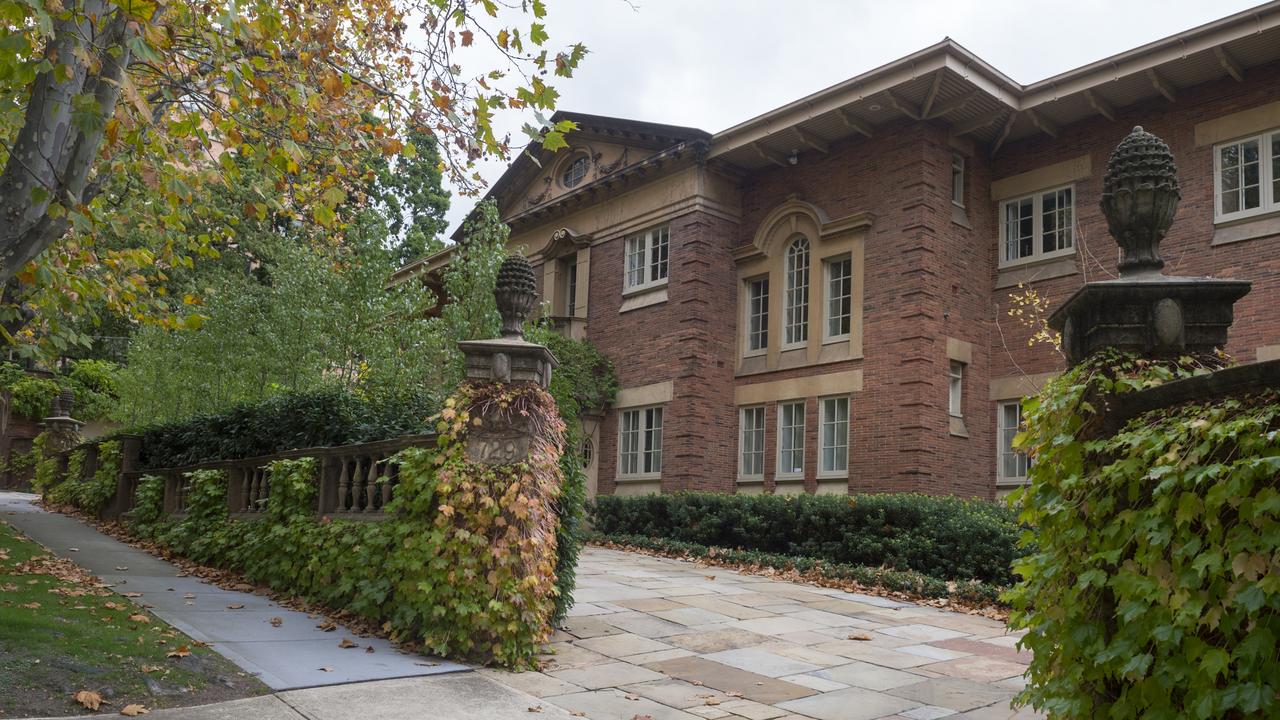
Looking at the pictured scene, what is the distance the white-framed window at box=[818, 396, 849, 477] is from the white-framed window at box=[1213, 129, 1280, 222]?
715 centimetres

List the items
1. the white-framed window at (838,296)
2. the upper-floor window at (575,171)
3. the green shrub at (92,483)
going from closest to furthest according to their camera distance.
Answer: the green shrub at (92,483)
the white-framed window at (838,296)
the upper-floor window at (575,171)

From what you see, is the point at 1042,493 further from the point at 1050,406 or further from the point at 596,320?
the point at 596,320

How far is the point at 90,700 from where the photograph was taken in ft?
17.6

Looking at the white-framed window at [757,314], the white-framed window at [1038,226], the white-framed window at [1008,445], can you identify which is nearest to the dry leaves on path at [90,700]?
the white-framed window at [1008,445]

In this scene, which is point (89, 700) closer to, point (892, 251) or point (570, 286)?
point (892, 251)

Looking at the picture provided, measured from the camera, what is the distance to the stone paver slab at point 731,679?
677 centimetres

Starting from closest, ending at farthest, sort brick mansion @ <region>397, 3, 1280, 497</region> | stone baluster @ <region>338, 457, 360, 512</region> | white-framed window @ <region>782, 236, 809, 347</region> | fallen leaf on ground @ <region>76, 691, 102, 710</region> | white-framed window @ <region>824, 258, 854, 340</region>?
fallen leaf on ground @ <region>76, 691, 102, 710</region>
stone baluster @ <region>338, 457, 360, 512</region>
brick mansion @ <region>397, 3, 1280, 497</region>
white-framed window @ <region>824, 258, 854, 340</region>
white-framed window @ <region>782, 236, 809, 347</region>

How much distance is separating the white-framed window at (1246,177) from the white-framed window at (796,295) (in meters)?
7.47

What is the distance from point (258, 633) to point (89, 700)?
8.09 feet

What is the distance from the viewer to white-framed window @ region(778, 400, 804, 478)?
19.6m

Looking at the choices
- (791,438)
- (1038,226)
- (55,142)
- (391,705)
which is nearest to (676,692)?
(391,705)

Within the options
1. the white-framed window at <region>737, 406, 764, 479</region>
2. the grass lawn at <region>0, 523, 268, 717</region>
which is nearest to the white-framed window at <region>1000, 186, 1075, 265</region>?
the white-framed window at <region>737, 406, 764, 479</region>

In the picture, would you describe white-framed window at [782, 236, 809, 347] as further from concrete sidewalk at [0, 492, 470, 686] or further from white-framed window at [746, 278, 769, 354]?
concrete sidewalk at [0, 492, 470, 686]

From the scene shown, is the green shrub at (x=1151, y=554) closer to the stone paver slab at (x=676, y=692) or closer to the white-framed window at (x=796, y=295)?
the stone paver slab at (x=676, y=692)
